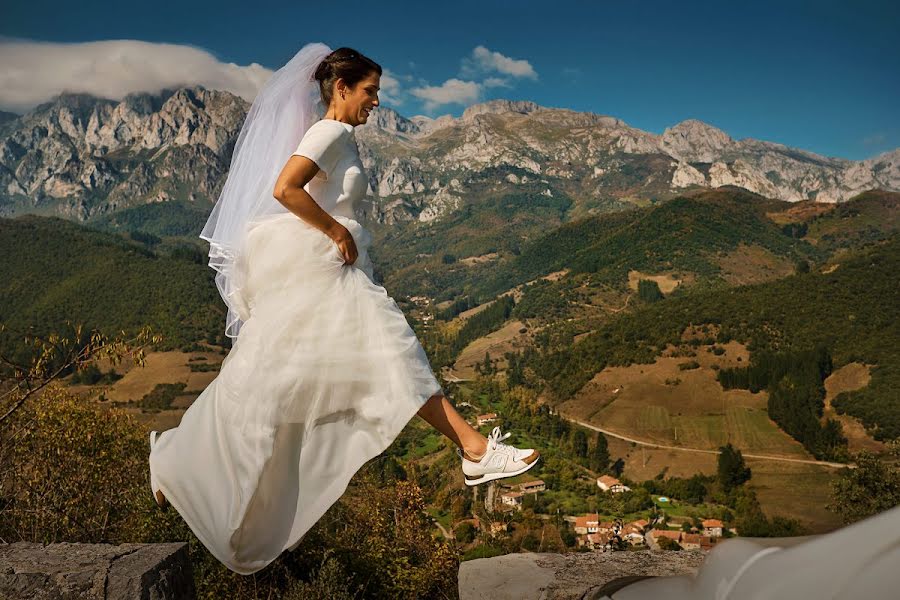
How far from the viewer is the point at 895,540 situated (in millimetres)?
802

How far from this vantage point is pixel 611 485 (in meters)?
78.2

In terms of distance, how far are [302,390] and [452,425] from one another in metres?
0.71

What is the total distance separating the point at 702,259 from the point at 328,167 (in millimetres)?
192124

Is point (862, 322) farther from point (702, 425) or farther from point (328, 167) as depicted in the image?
point (328, 167)

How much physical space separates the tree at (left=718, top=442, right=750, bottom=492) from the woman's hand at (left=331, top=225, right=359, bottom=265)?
83.2 meters

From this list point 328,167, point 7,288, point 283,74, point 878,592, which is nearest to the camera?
point 878,592

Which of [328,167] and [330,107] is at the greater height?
[330,107]

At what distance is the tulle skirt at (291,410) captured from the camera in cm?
251

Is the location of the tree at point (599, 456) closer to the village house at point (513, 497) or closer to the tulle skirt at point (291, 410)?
the village house at point (513, 497)

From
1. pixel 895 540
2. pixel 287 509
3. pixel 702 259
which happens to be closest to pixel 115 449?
pixel 287 509

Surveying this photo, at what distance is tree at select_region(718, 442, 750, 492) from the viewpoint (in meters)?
75.5

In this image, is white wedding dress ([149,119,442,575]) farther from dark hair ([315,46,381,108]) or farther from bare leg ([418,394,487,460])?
dark hair ([315,46,381,108])

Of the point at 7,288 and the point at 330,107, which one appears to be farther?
the point at 7,288

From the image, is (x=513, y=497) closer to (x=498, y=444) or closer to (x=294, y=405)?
(x=498, y=444)
